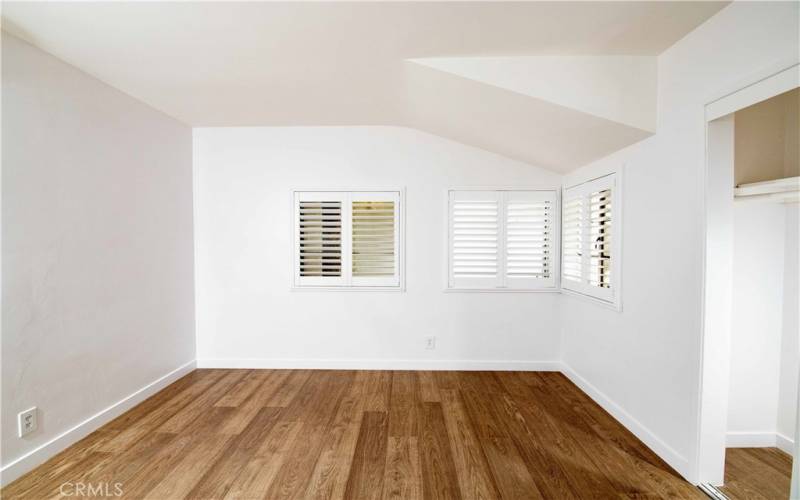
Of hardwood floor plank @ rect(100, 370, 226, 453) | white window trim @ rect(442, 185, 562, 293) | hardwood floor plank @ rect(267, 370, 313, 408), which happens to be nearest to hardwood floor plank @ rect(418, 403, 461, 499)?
hardwood floor plank @ rect(267, 370, 313, 408)

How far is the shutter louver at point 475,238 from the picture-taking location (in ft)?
11.2

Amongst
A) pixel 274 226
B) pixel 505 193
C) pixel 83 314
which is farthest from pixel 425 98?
pixel 83 314

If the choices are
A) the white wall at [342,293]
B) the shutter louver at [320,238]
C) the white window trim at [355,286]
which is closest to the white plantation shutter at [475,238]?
the white wall at [342,293]

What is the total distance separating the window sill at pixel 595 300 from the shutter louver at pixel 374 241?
1741 mm

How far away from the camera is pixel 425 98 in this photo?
103 inches

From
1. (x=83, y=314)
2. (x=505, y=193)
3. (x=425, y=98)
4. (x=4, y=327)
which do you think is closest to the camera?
(x=4, y=327)

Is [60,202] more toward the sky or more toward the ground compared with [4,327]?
more toward the sky

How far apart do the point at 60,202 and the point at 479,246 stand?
10.7ft

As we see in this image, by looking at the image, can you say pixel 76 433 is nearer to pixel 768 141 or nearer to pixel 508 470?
pixel 508 470

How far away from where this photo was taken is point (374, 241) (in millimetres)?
3465

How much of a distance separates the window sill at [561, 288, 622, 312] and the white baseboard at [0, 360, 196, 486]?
3846mm

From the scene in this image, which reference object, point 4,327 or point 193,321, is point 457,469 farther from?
point 193,321

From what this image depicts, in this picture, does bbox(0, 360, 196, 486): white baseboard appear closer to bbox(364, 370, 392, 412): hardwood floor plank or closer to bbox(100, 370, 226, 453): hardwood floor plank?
bbox(100, 370, 226, 453): hardwood floor plank

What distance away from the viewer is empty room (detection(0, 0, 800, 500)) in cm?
179
